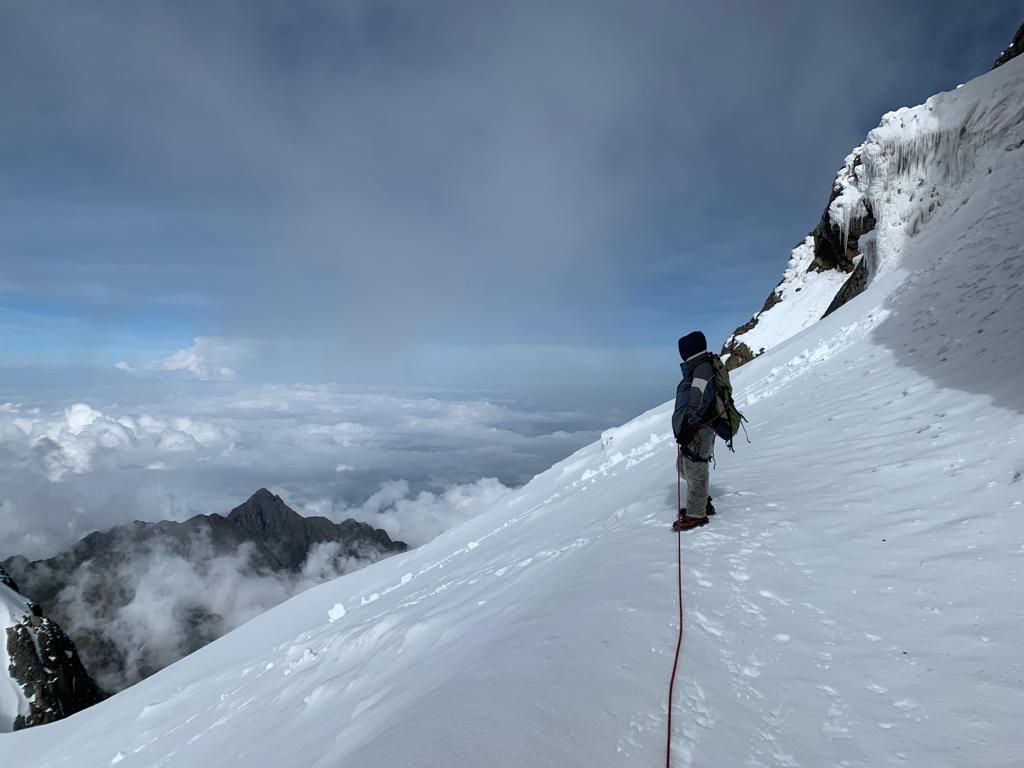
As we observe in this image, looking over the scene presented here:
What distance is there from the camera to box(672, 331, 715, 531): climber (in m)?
6.67

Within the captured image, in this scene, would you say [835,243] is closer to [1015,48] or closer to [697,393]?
[1015,48]

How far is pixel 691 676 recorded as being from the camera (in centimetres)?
378

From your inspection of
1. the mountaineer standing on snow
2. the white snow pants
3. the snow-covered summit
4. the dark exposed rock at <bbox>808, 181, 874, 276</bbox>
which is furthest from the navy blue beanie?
the dark exposed rock at <bbox>808, 181, 874, 276</bbox>

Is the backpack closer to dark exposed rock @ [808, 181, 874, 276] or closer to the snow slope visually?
the snow slope

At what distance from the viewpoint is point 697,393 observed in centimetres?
665

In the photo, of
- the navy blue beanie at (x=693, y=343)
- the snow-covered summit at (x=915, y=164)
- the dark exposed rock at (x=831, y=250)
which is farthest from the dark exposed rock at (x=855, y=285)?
the navy blue beanie at (x=693, y=343)

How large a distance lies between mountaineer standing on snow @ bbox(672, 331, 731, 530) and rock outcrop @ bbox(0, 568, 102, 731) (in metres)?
91.5

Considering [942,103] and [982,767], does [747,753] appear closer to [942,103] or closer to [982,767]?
[982,767]

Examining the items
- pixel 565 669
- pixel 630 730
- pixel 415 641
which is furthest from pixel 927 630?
pixel 415 641

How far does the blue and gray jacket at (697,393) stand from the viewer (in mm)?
6652

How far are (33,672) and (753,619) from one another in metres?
103

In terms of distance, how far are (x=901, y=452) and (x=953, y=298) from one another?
708 centimetres

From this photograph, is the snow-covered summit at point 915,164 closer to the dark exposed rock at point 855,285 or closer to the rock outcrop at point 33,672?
the dark exposed rock at point 855,285

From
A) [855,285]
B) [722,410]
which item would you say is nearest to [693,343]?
[722,410]
